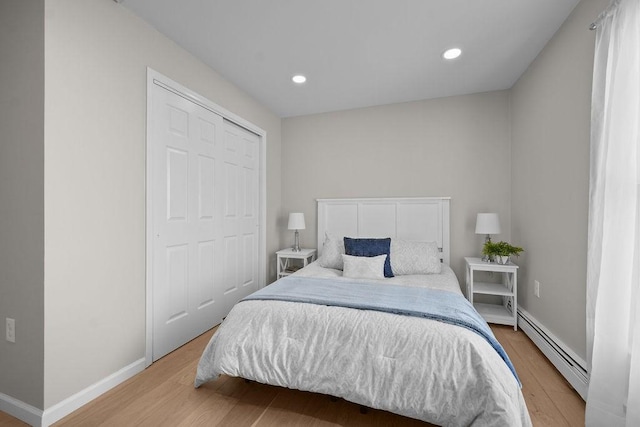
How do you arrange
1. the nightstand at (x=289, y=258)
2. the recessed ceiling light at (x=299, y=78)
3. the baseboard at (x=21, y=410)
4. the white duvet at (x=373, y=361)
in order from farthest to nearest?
1. the nightstand at (x=289, y=258)
2. the recessed ceiling light at (x=299, y=78)
3. the baseboard at (x=21, y=410)
4. the white duvet at (x=373, y=361)

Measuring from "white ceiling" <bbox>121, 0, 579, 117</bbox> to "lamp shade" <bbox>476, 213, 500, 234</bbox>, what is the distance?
56.3 inches

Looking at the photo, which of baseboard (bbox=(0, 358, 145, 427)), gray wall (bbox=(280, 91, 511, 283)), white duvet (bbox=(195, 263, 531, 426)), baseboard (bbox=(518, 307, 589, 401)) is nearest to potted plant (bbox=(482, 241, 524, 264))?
gray wall (bbox=(280, 91, 511, 283))

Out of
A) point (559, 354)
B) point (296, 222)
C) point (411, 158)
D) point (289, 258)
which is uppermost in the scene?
point (411, 158)

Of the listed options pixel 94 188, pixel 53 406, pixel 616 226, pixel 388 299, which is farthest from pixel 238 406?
pixel 616 226

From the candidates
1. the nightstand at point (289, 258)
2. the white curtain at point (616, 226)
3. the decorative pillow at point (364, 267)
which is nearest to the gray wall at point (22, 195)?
the decorative pillow at point (364, 267)

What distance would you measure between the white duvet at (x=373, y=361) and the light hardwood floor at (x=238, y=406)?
0.16 meters

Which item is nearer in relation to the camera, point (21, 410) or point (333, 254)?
point (21, 410)

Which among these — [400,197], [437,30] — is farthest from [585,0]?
[400,197]

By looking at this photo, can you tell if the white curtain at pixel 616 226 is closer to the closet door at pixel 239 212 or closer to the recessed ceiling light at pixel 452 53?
the recessed ceiling light at pixel 452 53

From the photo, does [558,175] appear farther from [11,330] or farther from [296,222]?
[11,330]

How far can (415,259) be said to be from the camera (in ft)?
9.32

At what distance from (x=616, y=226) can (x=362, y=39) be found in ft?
6.67

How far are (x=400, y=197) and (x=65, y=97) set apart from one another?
10.3 ft

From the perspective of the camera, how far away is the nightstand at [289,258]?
3.49 meters
